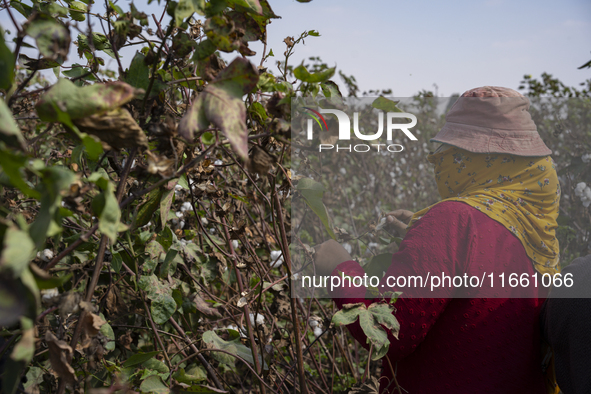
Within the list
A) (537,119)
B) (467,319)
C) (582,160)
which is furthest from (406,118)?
(537,119)

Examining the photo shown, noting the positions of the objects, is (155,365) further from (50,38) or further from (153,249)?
(50,38)

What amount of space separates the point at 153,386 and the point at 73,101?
2.11 ft

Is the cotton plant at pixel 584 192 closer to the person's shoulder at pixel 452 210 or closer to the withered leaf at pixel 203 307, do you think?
the person's shoulder at pixel 452 210

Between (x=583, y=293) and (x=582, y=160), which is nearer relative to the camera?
(x=583, y=293)

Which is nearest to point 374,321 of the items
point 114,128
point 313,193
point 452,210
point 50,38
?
point 313,193

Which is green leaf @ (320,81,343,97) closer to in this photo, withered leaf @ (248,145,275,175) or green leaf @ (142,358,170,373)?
withered leaf @ (248,145,275,175)

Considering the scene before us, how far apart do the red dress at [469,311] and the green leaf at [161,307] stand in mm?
438

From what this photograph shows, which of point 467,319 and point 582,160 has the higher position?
point 582,160

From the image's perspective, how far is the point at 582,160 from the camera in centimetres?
144

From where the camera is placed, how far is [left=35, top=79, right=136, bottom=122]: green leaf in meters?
0.43

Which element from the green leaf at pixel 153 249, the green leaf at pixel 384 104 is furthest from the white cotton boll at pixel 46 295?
the green leaf at pixel 384 104

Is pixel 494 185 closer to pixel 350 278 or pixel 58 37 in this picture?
pixel 350 278

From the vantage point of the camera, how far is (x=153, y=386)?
85 centimetres

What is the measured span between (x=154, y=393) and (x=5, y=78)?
0.67 m
